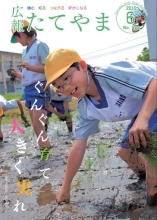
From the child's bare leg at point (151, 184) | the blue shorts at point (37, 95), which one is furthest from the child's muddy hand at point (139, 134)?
the blue shorts at point (37, 95)

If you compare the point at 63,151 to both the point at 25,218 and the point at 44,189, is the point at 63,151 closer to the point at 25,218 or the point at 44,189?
the point at 44,189

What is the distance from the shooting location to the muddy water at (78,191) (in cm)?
208

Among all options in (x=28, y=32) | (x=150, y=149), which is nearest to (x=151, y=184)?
(x=150, y=149)

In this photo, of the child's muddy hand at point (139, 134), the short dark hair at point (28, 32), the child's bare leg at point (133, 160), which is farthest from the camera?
the short dark hair at point (28, 32)

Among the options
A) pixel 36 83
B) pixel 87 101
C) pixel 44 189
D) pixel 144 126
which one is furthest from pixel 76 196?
pixel 36 83

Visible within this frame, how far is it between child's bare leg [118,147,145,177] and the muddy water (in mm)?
85

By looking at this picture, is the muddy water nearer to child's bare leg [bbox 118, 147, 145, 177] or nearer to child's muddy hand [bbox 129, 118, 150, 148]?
child's bare leg [bbox 118, 147, 145, 177]

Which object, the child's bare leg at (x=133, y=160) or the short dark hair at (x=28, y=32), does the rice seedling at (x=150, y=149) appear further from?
the short dark hair at (x=28, y=32)

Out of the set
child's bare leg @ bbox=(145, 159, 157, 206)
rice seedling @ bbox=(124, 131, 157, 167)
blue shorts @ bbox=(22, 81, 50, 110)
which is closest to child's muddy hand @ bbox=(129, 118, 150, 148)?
rice seedling @ bbox=(124, 131, 157, 167)

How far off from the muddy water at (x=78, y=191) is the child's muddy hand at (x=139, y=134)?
0.42m

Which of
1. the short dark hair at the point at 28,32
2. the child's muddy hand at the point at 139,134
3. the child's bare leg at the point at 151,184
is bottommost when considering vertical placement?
the child's bare leg at the point at 151,184

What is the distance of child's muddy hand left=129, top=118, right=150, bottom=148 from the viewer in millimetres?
1806

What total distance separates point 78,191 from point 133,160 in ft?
1.51

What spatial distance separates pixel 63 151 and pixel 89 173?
1196 mm
